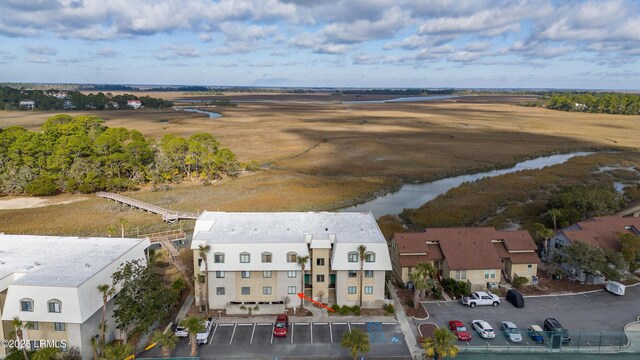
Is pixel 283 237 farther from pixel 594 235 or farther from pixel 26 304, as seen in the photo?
pixel 594 235

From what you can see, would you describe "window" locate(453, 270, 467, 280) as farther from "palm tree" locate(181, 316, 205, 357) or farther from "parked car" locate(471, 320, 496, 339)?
"palm tree" locate(181, 316, 205, 357)

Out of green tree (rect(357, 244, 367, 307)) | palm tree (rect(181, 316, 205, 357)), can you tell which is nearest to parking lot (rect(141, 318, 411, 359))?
palm tree (rect(181, 316, 205, 357))

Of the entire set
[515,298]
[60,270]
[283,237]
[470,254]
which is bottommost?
[515,298]

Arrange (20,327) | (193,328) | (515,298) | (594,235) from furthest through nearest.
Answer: (594,235), (515,298), (193,328), (20,327)

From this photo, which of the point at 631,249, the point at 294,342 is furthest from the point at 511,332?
the point at 631,249

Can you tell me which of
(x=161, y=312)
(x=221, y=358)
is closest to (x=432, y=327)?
(x=221, y=358)

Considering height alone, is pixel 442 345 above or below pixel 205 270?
below

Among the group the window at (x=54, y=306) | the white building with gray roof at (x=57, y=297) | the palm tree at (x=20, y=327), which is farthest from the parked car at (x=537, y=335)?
the palm tree at (x=20, y=327)

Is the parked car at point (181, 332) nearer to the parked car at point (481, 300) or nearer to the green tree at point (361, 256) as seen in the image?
the green tree at point (361, 256)
